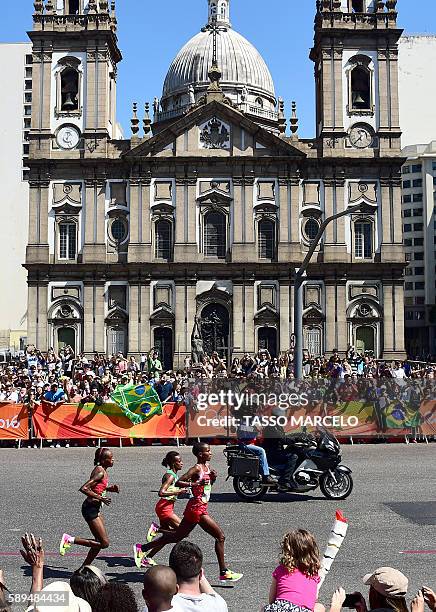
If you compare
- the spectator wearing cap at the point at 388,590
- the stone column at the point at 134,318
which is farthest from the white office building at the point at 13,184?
the spectator wearing cap at the point at 388,590

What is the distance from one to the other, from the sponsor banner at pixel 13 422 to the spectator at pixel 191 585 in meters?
18.8

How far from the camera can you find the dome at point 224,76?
67.2 meters

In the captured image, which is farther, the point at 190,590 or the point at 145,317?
the point at 145,317

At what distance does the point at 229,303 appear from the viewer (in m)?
48.6

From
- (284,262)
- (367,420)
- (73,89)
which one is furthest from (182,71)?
(367,420)

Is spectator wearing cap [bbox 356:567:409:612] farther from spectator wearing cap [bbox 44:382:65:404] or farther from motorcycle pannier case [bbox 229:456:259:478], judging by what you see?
spectator wearing cap [bbox 44:382:65:404]

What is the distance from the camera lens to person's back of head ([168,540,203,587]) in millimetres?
6816

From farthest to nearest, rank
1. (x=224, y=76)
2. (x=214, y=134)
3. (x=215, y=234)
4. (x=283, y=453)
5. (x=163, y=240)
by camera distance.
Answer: (x=224, y=76) → (x=214, y=134) → (x=163, y=240) → (x=215, y=234) → (x=283, y=453)

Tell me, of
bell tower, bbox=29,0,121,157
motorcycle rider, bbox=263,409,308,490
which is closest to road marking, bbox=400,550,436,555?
motorcycle rider, bbox=263,409,308,490

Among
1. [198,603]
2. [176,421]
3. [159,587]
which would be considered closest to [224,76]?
[176,421]

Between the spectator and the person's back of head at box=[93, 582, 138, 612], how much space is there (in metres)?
0.96

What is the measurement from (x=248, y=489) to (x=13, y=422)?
450 inches

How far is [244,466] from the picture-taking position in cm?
1556

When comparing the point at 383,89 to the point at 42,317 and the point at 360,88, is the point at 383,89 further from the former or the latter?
the point at 42,317
